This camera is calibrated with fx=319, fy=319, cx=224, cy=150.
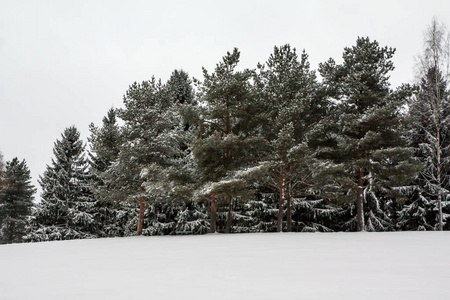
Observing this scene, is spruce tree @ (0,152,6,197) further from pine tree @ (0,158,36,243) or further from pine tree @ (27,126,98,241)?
pine tree @ (27,126,98,241)

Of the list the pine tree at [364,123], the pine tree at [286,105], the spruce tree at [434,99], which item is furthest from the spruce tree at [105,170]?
the spruce tree at [434,99]

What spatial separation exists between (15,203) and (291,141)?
1362 inches

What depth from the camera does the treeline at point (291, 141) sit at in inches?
683

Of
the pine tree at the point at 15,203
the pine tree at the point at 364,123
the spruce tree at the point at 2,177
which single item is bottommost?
the pine tree at the point at 15,203

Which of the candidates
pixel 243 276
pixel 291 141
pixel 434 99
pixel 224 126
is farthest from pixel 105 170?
pixel 434 99

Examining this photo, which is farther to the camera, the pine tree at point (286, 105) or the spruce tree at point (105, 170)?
the spruce tree at point (105, 170)

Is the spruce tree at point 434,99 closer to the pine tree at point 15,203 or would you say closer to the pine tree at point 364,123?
the pine tree at point 364,123

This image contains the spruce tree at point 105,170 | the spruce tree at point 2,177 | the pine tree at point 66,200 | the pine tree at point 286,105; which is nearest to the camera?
the pine tree at point 286,105

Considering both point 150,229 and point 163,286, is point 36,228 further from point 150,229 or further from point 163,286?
point 163,286

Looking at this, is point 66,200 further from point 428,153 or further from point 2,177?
point 428,153

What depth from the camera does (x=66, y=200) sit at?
2891cm

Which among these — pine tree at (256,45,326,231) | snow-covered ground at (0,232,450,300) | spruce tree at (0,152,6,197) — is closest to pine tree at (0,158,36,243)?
spruce tree at (0,152,6,197)

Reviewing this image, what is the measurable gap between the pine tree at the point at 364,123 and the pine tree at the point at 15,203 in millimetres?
34826

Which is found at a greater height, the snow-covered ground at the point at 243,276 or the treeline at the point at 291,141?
the treeline at the point at 291,141
